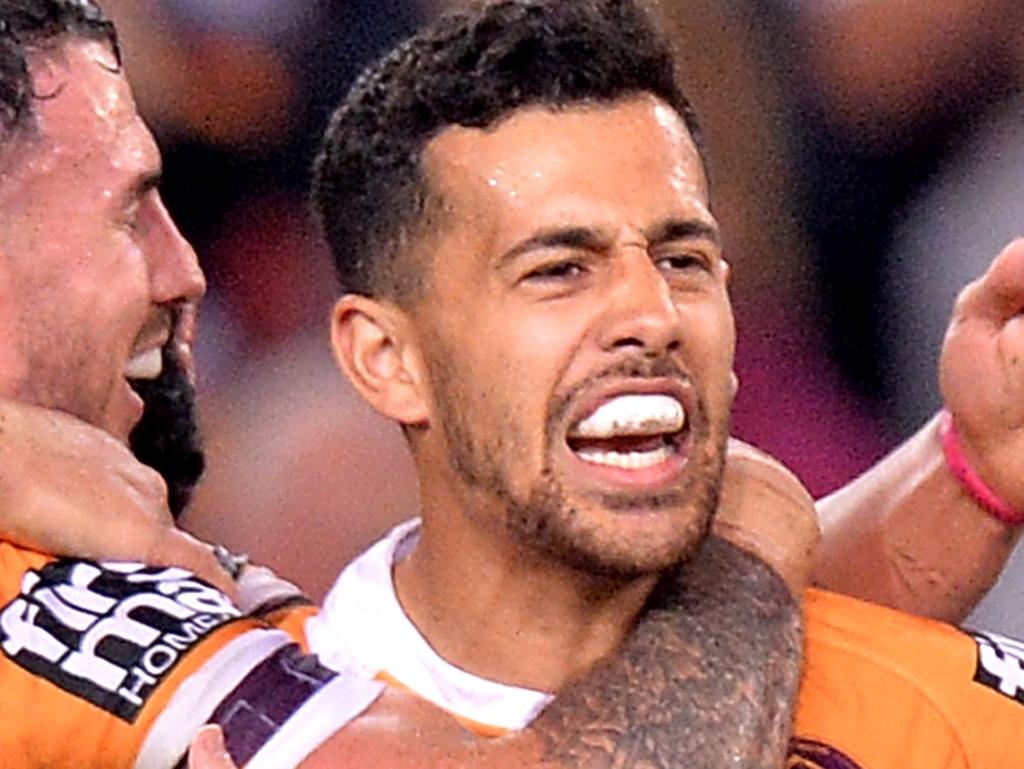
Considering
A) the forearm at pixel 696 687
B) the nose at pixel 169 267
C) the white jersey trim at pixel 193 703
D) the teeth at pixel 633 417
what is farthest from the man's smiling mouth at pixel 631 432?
the nose at pixel 169 267

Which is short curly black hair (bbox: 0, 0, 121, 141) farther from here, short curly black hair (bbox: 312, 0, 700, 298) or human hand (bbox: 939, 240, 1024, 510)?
human hand (bbox: 939, 240, 1024, 510)

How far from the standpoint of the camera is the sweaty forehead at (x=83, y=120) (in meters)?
1.32

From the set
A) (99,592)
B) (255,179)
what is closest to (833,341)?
(255,179)

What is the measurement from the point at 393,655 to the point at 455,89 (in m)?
0.36

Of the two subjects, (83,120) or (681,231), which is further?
(83,120)

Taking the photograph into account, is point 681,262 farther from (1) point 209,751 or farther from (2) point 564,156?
(1) point 209,751

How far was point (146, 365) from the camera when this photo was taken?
1419mm

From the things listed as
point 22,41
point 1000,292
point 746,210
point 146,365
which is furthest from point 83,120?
point 746,210

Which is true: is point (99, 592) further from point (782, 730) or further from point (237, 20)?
point (237, 20)

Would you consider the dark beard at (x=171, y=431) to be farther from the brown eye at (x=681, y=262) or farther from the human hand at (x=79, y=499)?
the brown eye at (x=681, y=262)

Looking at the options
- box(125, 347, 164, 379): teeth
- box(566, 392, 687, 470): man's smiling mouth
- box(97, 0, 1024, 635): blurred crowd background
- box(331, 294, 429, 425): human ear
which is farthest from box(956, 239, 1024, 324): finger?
box(97, 0, 1024, 635): blurred crowd background

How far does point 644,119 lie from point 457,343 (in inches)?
7.2

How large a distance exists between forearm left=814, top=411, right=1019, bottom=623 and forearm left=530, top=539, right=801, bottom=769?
20 cm

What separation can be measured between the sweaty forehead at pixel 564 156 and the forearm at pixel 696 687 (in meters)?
0.25
